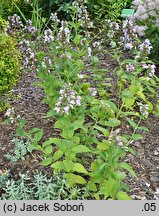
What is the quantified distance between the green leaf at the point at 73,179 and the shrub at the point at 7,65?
1.24 m

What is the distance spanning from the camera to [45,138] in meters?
3.74

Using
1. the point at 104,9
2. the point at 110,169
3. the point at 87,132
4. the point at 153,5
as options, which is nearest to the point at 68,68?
the point at 87,132

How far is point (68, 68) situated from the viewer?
3.84m

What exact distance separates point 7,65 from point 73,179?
5.20ft

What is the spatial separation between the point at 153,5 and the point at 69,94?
2105 millimetres

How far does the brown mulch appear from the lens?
3.35 meters

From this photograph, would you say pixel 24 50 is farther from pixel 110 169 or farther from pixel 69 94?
pixel 110 169

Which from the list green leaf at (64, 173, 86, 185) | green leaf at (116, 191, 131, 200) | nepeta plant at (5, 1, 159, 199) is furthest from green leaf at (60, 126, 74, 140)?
green leaf at (116, 191, 131, 200)

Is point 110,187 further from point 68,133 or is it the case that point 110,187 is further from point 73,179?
point 68,133

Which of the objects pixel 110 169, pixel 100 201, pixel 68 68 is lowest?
pixel 100 201

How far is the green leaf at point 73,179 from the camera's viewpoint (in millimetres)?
3113

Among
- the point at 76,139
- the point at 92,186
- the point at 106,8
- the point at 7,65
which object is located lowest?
the point at 92,186

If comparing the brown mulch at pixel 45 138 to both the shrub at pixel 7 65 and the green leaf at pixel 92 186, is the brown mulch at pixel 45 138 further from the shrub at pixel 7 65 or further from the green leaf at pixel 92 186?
the green leaf at pixel 92 186

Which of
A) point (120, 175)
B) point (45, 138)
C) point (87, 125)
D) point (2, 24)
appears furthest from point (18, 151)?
point (2, 24)
